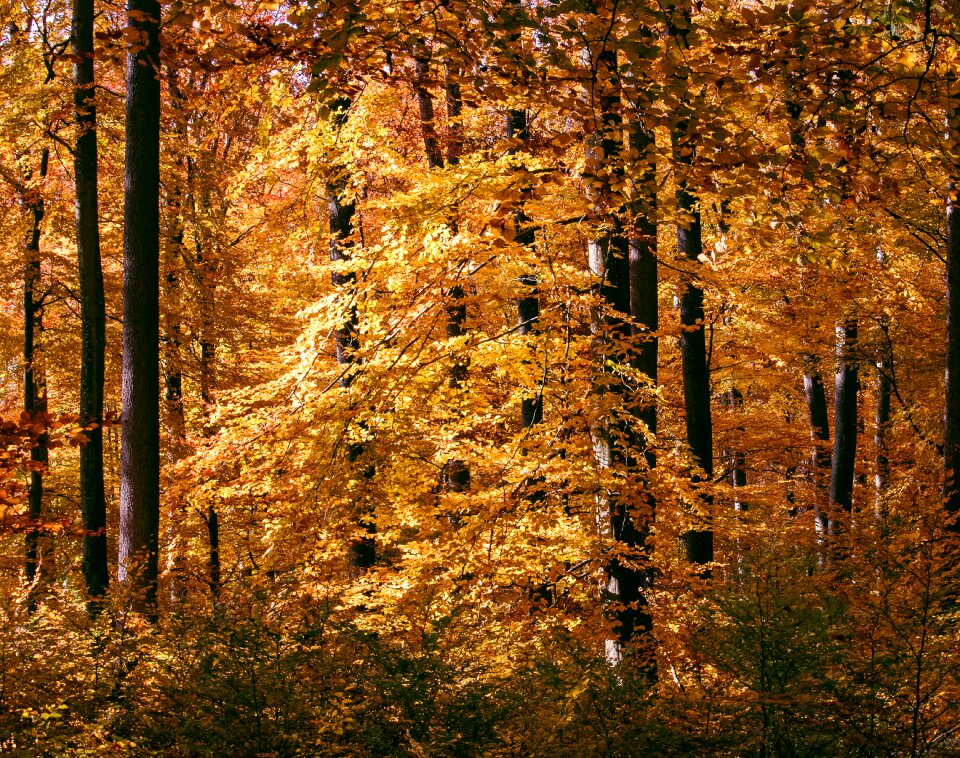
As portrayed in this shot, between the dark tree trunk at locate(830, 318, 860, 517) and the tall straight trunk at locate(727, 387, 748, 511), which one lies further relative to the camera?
the tall straight trunk at locate(727, 387, 748, 511)

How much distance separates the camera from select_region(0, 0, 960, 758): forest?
13.7ft

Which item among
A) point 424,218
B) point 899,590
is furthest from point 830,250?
point 424,218

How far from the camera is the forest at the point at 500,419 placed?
418 centimetres

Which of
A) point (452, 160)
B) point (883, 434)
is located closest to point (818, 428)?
point (883, 434)

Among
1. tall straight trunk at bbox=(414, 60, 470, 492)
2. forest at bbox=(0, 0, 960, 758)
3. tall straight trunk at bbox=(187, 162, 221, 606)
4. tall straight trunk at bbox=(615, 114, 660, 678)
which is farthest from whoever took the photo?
tall straight trunk at bbox=(187, 162, 221, 606)

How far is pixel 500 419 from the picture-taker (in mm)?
7633

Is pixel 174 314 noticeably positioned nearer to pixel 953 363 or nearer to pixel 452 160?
pixel 452 160

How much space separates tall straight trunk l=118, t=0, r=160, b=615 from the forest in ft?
0.11

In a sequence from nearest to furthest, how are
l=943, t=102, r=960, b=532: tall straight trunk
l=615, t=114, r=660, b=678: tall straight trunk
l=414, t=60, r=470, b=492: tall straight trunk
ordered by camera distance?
l=615, t=114, r=660, b=678: tall straight trunk
l=414, t=60, r=470, b=492: tall straight trunk
l=943, t=102, r=960, b=532: tall straight trunk

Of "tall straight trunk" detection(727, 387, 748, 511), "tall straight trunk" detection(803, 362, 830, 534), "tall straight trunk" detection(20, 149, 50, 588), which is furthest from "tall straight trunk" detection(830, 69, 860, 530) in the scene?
"tall straight trunk" detection(20, 149, 50, 588)

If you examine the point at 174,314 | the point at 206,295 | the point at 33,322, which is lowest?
the point at 174,314

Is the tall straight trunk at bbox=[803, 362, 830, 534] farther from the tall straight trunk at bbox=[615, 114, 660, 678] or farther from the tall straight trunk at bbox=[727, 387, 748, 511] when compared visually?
the tall straight trunk at bbox=[615, 114, 660, 678]

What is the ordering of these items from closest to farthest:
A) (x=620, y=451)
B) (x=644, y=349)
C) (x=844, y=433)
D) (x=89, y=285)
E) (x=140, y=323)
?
(x=620, y=451) → (x=140, y=323) → (x=644, y=349) → (x=89, y=285) → (x=844, y=433)

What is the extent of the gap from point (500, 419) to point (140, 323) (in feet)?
11.4
